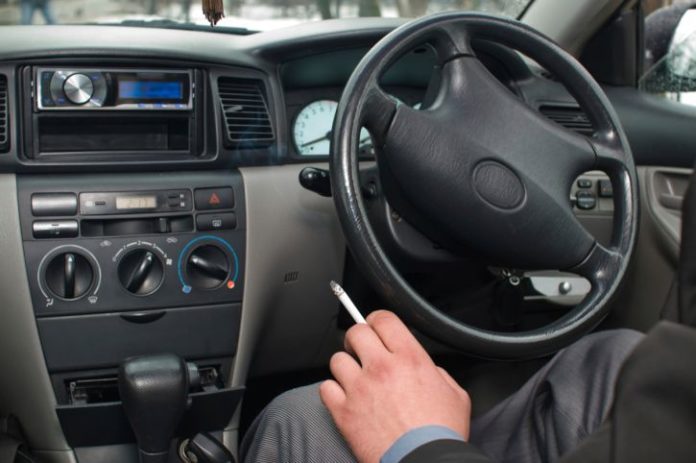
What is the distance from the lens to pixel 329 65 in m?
1.71

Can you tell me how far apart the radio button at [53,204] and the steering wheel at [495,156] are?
54 cm

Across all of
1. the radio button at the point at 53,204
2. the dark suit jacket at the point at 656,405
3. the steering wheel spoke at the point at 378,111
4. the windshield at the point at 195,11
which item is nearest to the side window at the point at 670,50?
the windshield at the point at 195,11

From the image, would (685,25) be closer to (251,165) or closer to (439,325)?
(251,165)

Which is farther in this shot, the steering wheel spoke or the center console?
→ the center console

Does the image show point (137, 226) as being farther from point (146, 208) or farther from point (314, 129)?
point (314, 129)

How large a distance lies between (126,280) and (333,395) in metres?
0.62

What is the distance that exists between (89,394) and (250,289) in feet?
1.11

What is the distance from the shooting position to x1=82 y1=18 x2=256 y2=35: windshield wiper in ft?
5.25

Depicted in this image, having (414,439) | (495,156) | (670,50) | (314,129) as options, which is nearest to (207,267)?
(314,129)

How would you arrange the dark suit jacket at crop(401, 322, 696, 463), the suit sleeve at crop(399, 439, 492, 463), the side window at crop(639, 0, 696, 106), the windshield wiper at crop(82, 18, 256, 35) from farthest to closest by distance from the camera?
the side window at crop(639, 0, 696, 106) → the windshield wiper at crop(82, 18, 256, 35) → the suit sleeve at crop(399, 439, 492, 463) → the dark suit jacket at crop(401, 322, 696, 463)

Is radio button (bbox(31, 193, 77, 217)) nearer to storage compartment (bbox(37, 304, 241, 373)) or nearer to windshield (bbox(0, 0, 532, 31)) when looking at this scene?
storage compartment (bbox(37, 304, 241, 373))

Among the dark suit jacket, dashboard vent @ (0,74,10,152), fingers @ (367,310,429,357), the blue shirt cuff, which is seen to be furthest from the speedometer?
the dark suit jacket

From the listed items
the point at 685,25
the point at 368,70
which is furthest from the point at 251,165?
the point at 685,25

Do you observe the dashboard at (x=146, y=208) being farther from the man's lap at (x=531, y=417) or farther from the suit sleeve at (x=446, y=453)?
the suit sleeve at (x=446, y=453)
